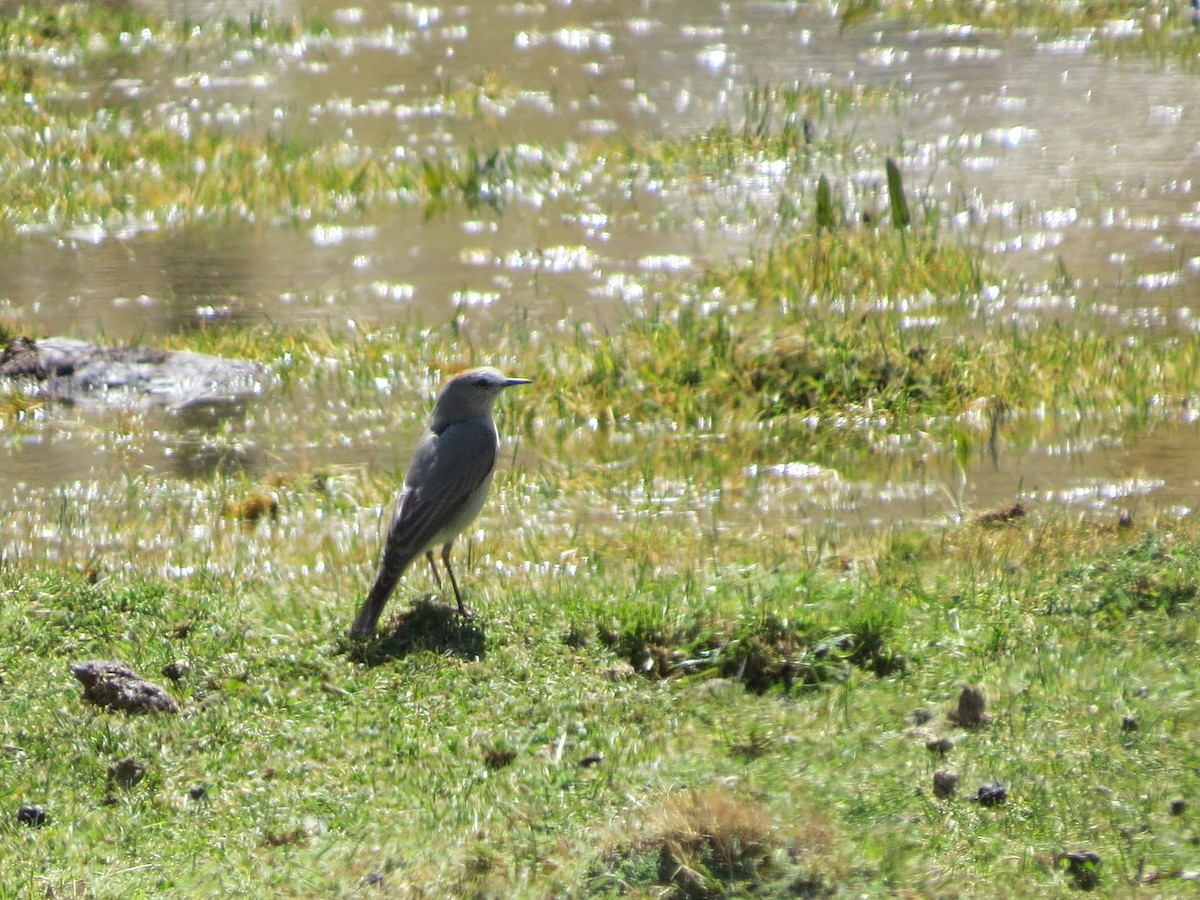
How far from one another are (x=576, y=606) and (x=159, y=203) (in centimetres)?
883

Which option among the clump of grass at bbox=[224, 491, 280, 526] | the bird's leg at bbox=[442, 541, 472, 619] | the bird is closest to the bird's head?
the bird

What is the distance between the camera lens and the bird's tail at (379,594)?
6.56m

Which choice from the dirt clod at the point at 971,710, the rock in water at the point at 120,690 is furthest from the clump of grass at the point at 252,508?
the dirt clod at the point at 971,710

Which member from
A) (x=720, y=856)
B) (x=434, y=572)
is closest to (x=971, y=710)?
(x=720, y=856)

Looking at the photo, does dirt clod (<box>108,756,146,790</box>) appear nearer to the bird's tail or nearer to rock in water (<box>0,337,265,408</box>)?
the bird's tail

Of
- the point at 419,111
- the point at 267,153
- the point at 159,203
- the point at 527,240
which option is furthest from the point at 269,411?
the point at 419,111

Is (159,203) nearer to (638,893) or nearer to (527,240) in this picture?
(527,240)

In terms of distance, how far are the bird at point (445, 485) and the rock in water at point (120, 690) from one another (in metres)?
0.78

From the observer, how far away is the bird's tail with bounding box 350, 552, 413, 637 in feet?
21.5

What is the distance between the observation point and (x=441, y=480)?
7.30m

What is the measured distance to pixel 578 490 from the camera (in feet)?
29.1

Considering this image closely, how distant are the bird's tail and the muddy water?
2.56 metres

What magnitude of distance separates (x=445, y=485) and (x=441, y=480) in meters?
0.03

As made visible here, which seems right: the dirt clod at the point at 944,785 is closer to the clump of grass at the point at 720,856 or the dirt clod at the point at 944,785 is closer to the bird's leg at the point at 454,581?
the clump of grass at the point at 720,856
